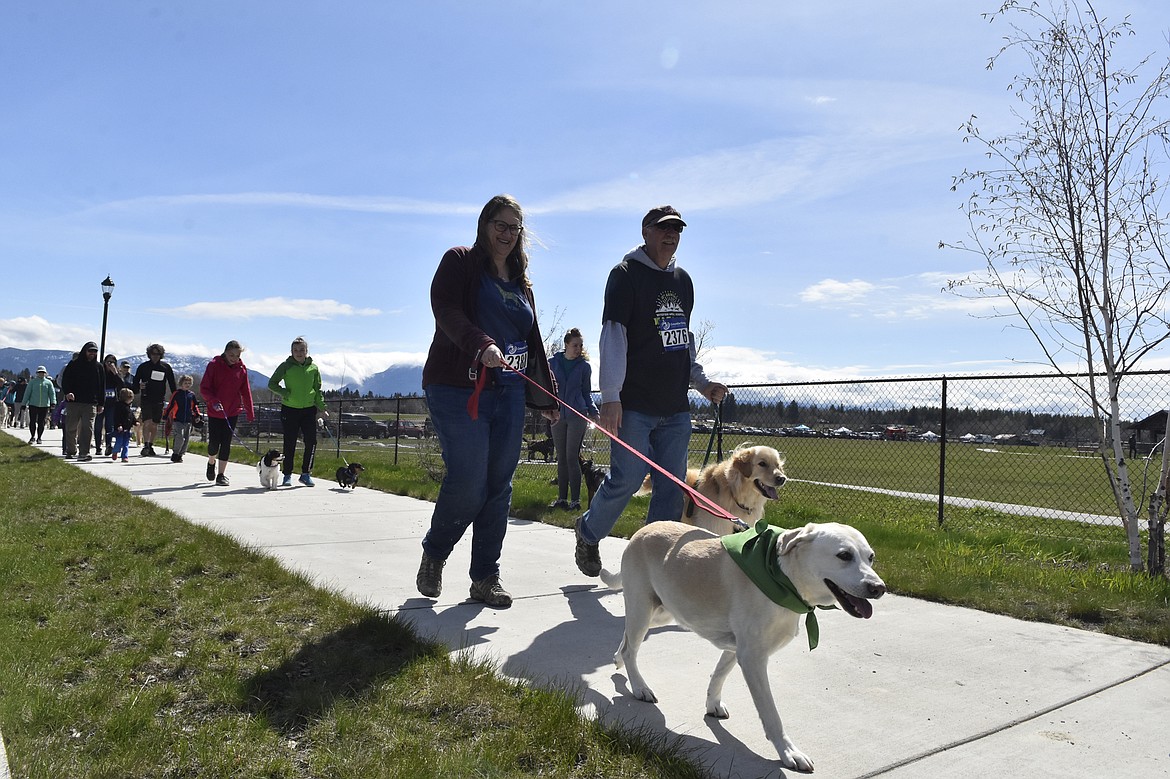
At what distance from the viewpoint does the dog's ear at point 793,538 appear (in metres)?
2.76

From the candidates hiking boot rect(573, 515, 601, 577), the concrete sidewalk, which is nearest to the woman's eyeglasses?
hiking boot rect(573, 515, 601, 577)

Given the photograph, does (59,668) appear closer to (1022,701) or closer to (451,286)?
(451,286)

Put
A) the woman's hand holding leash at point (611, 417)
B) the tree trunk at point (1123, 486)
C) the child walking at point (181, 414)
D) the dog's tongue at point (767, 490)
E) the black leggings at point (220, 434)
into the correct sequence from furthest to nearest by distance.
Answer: the child walking at point (181, 414) → the black leggings at point (220, 434) → the tree trunk at point (1123, 486) → the dog's tongue at point (767, 490) → the woman's hand holding leash at point (611, 417)

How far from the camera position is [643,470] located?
4.70 meters

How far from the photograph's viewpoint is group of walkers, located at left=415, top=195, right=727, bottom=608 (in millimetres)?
4438

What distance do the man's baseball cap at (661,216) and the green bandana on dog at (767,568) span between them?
2273mm

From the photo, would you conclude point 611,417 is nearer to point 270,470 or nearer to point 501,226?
point 501,226

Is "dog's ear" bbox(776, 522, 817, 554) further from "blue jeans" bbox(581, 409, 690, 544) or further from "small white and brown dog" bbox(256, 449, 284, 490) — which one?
"small white and brown dog" bbox(256, 449, 284, 490)

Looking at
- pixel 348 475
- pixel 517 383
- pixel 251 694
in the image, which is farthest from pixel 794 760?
pixel 348 475

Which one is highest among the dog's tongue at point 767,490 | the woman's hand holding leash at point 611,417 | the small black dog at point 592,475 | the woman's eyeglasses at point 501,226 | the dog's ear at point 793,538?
the woman's eyeglasses at point 501,226

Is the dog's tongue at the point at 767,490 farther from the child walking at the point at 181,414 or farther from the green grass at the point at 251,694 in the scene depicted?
the child walking at the point at 181,414

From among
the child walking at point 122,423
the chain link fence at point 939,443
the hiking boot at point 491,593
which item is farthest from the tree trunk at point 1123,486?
the child walking at point 122,423

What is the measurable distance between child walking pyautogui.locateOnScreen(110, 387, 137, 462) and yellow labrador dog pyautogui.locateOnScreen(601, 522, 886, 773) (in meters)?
14.3

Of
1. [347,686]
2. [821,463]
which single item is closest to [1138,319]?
[347,686]
